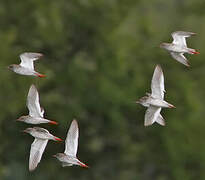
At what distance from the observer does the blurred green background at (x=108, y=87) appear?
32.8m

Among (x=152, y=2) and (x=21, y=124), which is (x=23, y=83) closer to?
(x=21, y=124)

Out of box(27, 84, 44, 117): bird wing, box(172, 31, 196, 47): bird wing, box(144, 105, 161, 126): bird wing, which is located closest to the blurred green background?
box(172, 31, 196, 47): bird wing

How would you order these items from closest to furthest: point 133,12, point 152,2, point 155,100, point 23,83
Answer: point 155,100 → point 23,83 → point 133,12 → point 152,2

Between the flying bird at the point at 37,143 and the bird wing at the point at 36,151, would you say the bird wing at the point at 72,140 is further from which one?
the bird wing at the point at 36,151

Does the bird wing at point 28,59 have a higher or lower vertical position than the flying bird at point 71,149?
higher

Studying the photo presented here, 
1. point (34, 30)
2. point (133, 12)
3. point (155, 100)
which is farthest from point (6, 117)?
point (155, 100)

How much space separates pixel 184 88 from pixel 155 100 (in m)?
14.7

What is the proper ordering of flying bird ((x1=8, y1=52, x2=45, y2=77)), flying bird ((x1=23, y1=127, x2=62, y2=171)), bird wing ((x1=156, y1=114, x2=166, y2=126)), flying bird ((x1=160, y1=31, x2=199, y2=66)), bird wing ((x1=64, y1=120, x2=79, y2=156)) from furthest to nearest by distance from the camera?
bird wing ((x1=156, y1=114, x2=166, y2=126)), flying bird ((x1=8, y1=52, x2=45, y2=77)), flying bird ((x1=160, y1=31, x2=199, y2=66)), flying bird ((x1=23, y1=127, x2=62, y2=171)), bird wing ((x1=64, y1=120, x2=79, y2=156))

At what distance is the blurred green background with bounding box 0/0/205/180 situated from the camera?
32844mm

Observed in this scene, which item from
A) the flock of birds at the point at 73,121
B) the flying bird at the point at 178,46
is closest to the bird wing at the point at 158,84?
the flock of birds at the point at 73,121

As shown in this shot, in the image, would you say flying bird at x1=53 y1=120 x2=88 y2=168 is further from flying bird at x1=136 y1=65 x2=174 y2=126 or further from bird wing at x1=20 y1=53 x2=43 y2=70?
bird wing at x1=20 y1=53 x2=43 y2=70

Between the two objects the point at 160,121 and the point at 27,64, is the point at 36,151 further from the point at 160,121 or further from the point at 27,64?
the point at 160,121

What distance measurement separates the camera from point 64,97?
1314 inches

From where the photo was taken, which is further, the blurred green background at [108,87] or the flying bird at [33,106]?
the blurred green background at [108,87]
